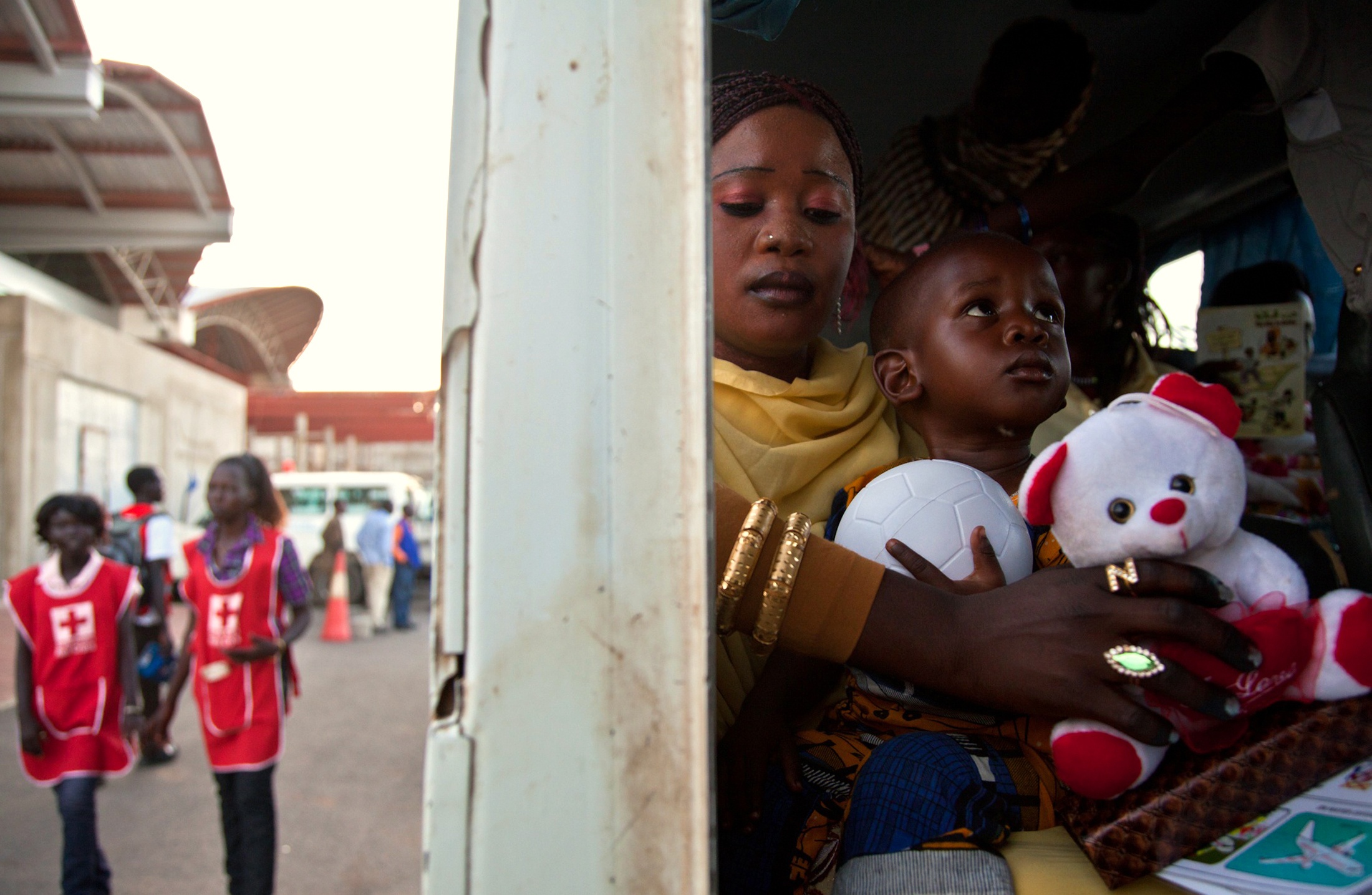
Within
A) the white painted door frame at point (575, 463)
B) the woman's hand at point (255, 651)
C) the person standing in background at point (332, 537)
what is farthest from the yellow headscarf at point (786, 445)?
the person standing in background at point (332, 537)

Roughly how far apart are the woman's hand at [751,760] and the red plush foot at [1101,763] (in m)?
0.36

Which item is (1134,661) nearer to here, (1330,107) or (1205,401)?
(1205,401)

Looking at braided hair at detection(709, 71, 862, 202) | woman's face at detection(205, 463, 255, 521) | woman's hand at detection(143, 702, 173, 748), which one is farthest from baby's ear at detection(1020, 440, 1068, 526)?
woman's hand at detection(143, 702, 173, 748)

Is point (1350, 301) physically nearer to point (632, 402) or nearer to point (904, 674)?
point (904, 674)

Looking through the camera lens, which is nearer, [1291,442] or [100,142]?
[1291,442]

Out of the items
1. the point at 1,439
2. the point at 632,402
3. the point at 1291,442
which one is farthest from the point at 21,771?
the point at 1,439

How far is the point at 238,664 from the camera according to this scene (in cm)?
354

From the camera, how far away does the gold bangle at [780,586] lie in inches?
38.4

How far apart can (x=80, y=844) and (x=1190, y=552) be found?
3.93 metres

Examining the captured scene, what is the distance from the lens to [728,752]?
118 cm

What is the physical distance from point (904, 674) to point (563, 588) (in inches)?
17.9

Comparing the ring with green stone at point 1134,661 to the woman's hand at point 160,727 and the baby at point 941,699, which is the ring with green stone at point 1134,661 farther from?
the woman's hand at point 160,727

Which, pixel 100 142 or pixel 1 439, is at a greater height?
pixel 100 142

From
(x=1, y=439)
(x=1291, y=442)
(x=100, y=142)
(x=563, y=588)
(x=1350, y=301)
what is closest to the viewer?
(x=563, y=588)
